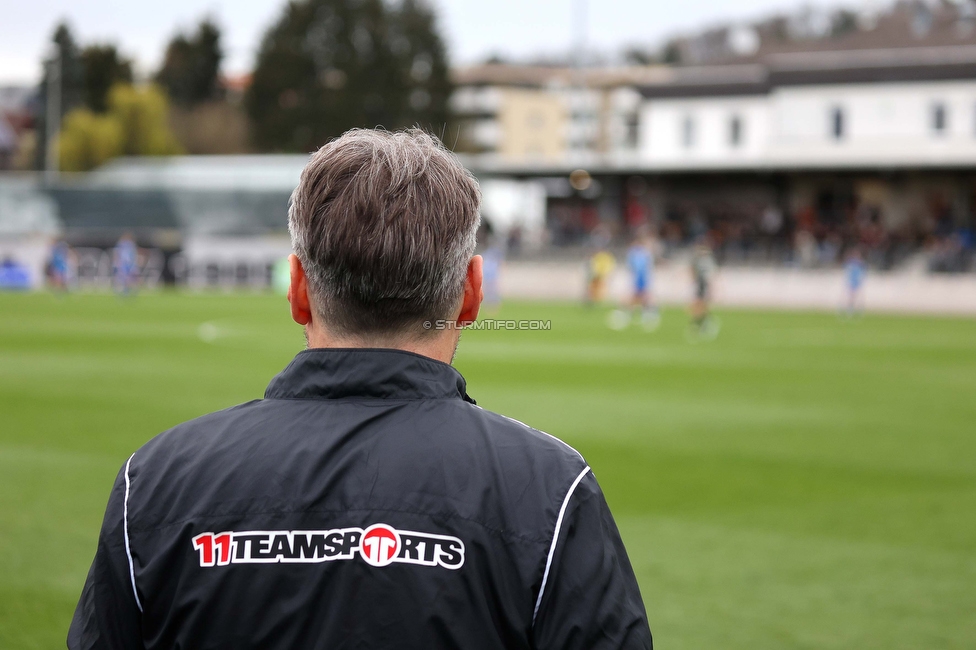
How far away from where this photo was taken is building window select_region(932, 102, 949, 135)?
5503 cm

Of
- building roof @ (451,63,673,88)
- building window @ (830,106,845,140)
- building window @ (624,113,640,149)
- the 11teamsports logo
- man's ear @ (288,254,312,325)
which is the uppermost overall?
building roof @ (451,63,673,88)

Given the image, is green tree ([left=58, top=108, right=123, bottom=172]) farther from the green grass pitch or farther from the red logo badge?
the red logo badge

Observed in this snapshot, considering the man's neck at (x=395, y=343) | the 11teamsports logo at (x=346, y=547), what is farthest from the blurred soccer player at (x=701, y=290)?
the 11teamsports logo at (x=346, y=547)

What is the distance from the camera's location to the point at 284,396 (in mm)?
1990

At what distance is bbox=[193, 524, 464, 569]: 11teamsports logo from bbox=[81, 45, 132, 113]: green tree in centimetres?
9538

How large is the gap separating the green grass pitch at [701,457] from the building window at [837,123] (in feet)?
121

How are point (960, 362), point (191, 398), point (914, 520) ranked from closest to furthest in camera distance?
point (914, 520)
point (191, 398)
point (960, 362)

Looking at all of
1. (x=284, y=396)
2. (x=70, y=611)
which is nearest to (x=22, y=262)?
(x=70, y=611)

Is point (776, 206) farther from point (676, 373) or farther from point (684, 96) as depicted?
point (676, 373)

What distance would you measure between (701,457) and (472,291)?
8.02 metres

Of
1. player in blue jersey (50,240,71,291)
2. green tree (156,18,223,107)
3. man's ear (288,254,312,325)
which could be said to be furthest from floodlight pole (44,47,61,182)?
man's ear (288,254,312,325)

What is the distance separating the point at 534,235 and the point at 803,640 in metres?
52.7

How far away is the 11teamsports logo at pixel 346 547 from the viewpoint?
181cm

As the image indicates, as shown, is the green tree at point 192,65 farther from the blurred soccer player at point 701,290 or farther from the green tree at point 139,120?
the blurred soccer player at point 701,290
